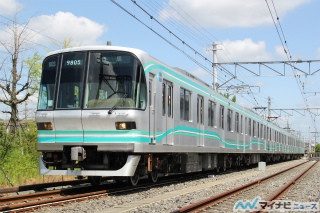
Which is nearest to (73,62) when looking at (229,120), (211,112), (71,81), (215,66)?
(71,81)

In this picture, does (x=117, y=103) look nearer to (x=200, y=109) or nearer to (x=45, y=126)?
(x=45, y=126)

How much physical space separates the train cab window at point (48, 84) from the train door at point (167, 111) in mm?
2821

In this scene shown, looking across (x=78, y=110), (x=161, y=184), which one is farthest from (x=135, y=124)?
(x=161, y=184)

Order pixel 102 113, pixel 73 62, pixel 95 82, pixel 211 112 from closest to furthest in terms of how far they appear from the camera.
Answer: pixel 102 113 → pixel 95 82 → pixel 73 62 → pixel 211 112

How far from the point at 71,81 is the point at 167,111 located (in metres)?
2.84

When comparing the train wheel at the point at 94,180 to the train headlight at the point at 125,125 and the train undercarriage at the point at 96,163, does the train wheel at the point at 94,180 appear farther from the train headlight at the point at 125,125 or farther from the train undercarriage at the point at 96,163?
the train headlight at the point at 125,125

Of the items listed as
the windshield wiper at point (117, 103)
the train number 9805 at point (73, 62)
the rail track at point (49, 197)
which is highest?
the train number 9805 at point (73, 62)

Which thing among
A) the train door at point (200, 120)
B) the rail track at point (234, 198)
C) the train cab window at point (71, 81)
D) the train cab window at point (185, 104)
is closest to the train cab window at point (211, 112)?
the train door at point (200, 120)

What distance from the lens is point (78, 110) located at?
1127cm

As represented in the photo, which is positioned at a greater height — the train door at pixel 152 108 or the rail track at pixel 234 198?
the train door at pixel 152 108

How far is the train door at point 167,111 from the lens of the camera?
1283cm

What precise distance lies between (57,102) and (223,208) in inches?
180

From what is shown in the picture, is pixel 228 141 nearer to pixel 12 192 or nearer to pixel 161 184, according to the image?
pixel 161 184

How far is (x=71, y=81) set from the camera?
1154 cm
